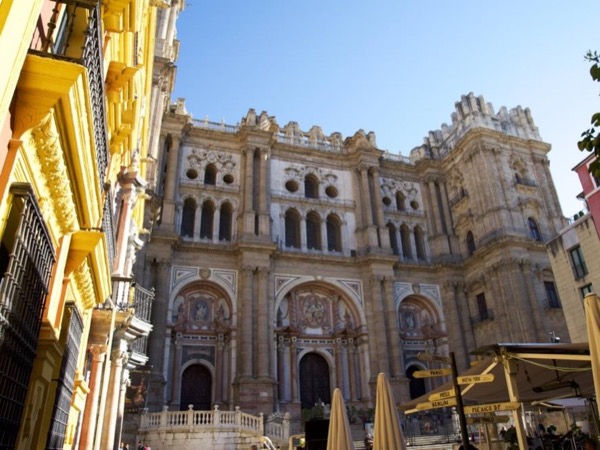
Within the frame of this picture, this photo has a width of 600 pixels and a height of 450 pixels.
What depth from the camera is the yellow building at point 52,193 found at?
4.02m

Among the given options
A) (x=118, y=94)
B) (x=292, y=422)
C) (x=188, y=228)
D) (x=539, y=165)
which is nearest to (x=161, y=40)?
(x=188, y=228)

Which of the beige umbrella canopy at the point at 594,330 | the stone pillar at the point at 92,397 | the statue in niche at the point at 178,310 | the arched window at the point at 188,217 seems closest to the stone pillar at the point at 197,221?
the arched window at the point at 188,217

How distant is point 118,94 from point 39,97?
206 inches

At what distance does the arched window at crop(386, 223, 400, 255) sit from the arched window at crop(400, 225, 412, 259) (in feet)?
1.98

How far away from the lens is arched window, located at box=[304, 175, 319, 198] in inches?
1214

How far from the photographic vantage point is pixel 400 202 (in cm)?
3294

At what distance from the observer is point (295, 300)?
27.2 metres

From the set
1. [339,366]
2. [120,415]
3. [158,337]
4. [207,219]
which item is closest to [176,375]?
[158,337]

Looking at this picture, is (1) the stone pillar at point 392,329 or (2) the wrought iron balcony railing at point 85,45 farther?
(1) the stone pillar at point 392,329

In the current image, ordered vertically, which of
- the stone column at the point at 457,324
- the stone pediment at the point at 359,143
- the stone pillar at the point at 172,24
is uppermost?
the stone pillar at the point at 172,24

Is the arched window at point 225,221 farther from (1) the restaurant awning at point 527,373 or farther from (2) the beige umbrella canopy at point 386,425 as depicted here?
(2) the beige umbrella canopy at point 386,425

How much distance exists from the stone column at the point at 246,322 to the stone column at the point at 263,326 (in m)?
0.41

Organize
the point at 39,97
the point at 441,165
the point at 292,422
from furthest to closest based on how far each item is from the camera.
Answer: the point at 441,165 < the point at 292,422 < the point at 39,97

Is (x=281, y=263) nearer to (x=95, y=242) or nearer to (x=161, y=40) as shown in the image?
(x=161, y=40)
